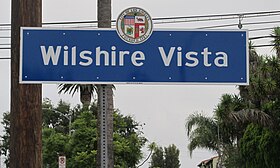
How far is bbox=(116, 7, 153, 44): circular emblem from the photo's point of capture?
4.54 m

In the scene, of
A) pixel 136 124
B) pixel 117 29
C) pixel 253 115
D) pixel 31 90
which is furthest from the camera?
pixel 136 124

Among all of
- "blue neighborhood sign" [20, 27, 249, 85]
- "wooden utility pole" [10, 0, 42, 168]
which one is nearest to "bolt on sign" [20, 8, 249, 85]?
"blue neighborhood sign" [20, 27, 249, 85]

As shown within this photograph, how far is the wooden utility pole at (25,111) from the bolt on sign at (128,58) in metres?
0.90

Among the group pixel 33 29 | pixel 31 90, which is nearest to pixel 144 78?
pixel 33 29

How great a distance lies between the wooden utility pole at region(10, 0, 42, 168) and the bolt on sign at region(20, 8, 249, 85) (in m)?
0.90

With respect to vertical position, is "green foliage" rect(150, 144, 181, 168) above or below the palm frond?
below

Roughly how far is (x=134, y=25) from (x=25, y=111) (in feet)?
5.22

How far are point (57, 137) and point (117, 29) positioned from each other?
28.3 meters

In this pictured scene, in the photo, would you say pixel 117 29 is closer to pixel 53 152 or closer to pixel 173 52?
pixel 173 52

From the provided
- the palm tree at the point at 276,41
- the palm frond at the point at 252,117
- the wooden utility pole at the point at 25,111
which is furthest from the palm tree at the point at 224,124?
the wooden utility pole at the point at 25,111

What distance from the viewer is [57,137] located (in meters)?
32.5

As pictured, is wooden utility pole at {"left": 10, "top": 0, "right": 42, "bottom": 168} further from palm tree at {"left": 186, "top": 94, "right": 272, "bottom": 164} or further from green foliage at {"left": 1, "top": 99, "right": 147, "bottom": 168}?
palm tree at {"left": 186, "top": 94, "right": 272, "bottom": 164}

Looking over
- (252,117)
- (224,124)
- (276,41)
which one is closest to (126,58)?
(276,41)

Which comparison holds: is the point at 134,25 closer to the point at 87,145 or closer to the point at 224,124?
the point at 87,145
